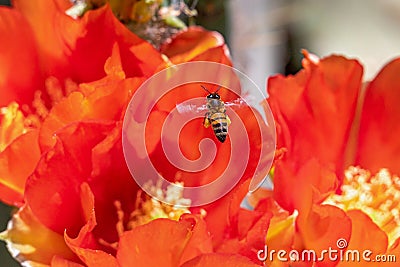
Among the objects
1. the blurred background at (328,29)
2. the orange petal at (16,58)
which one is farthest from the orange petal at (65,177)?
the blurred background at (328,29)

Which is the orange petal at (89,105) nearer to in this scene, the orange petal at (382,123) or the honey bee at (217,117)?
the honey bee at (217,117)

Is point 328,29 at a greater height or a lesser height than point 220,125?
lesser

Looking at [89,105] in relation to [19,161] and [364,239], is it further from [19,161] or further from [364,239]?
[364,239]

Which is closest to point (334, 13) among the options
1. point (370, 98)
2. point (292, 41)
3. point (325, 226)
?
point (292, 41)

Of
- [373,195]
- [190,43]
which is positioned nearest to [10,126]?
[190,43]

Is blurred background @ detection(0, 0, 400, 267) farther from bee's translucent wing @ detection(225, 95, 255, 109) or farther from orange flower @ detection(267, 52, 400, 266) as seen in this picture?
bee's translucent wing @ detection(225, 95, 255, 109)
